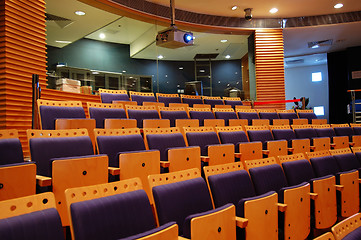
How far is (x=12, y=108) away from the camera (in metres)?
1.30

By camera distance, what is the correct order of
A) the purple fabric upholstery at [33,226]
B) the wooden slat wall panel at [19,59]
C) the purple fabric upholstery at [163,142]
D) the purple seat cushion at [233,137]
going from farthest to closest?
the wooden slat wall panel at [19,59], the purple seat cushion at [233,137], the purple fabric upholstery at [163,142], the purple fabric upholstery at [33,226]

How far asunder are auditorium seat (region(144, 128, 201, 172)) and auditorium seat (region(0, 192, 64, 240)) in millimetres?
448

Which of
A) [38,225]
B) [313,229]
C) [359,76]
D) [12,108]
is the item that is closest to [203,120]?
[313,229]

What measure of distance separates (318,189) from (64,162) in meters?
0.66

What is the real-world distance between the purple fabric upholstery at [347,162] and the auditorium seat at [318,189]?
0.21m

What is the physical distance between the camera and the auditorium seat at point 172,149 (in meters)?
0.84

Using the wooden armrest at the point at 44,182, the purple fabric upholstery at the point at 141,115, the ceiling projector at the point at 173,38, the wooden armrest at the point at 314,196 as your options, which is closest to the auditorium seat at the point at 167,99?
the ceiling projector at the point at 173,38

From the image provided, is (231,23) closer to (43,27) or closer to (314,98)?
(43,27)

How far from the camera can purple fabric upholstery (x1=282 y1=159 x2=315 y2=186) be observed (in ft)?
2.85

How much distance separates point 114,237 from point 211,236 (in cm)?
16

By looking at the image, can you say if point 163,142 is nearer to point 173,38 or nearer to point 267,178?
point 267,178

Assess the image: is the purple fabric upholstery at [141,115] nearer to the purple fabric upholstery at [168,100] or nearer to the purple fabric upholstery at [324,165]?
the purple fabric upholstery at [168,100]

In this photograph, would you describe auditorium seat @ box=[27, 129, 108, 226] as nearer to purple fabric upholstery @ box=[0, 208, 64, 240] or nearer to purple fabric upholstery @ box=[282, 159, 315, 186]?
purple fabric upholstery @ box=[0, 208, 64, 240]

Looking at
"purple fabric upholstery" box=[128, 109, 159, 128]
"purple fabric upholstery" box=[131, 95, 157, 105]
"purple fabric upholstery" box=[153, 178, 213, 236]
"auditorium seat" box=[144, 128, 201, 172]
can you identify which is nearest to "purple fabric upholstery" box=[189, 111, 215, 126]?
"purple fabric upholstery" box=[128, 109, 159, 128]
